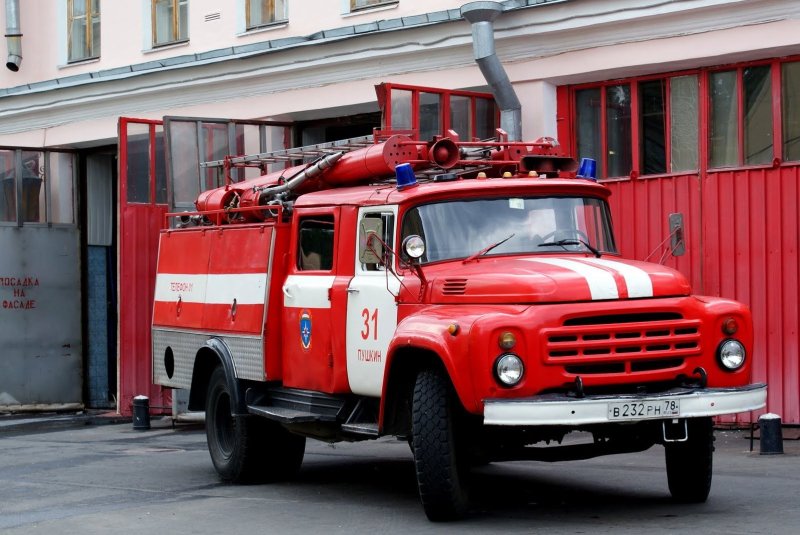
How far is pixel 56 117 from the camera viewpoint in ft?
74.6

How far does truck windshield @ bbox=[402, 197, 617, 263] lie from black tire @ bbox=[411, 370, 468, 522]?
1.14m

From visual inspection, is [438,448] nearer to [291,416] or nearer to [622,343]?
[622,343]

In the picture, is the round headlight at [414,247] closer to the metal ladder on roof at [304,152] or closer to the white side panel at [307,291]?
the white side panel at [307,291]

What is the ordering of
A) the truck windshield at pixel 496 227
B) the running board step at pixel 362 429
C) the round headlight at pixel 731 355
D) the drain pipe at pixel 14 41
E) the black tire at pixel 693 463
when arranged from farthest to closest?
the drain pipe at pixel 14 41 → the running board step at pixel 362 429 → the truck windshield at pixel 496 227 → the black tire at pixel 693 463 → the round headlight at pixel 731 355

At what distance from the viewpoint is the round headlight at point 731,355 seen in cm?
954

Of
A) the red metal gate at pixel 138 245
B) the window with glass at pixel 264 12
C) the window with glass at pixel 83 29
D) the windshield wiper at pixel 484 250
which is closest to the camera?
the windshield wiper at pixel 484 250

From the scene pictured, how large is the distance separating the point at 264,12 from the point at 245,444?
9155mm

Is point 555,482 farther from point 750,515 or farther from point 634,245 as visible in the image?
point 634,245

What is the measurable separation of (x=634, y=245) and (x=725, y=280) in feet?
3.74

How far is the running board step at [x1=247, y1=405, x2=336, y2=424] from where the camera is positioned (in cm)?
1110

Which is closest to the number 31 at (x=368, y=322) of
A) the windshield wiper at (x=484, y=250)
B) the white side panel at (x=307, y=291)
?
the white side panel at (x=307, y=291)

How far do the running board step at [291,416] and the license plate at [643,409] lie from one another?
105 inches

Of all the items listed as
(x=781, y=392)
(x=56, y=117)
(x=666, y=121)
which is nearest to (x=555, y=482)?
(x=781, y=392)

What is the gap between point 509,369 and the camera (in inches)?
357
